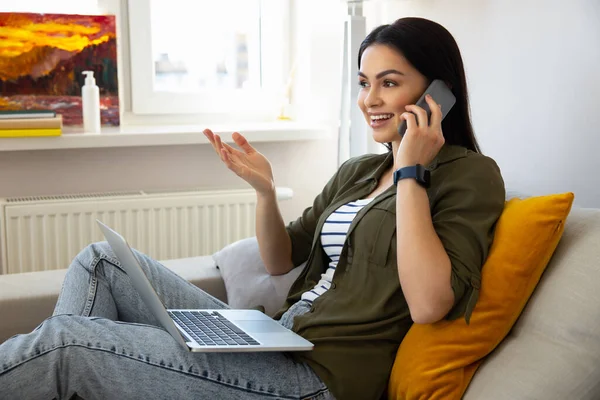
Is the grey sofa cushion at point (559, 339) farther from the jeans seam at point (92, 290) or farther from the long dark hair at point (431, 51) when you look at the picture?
the jeans seam at point (92, 290)

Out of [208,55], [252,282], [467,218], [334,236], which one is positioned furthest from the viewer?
[208,55]

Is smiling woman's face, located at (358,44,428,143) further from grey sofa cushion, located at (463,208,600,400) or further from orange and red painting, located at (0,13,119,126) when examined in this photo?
orange and red painting, located at (0,13,119,126)

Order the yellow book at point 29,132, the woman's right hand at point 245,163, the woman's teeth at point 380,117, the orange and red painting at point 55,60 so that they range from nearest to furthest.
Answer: the woman's teeth at point 380,117
the woman's right hand at point 245,163
the yellow book at point 29,132
the orange and red painting at point 55,60

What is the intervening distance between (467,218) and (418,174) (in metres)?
0.12

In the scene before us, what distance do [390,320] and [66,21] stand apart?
1803 millimetres

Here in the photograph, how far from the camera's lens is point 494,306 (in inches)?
55.4

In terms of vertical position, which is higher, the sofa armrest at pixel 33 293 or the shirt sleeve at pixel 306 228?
the shirt sleeve at pixel 306 228

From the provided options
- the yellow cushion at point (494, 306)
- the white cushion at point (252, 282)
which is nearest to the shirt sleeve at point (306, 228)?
the white cushion at point (252, 282)

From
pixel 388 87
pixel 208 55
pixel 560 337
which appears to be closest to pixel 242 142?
pixel 388 87

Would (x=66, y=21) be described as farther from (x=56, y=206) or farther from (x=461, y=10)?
(x=461, y=10)

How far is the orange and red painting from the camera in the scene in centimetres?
273

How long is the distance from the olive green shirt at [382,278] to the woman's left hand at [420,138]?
0.21 ft

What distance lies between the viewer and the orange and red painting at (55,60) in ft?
8.95

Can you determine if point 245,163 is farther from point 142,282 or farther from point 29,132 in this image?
point 29,132
